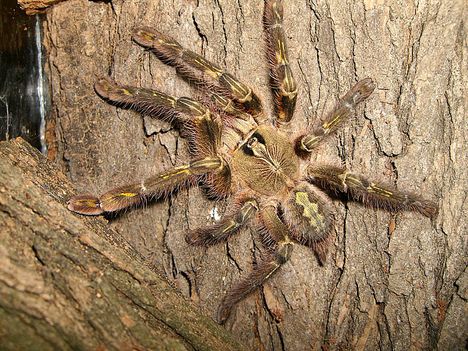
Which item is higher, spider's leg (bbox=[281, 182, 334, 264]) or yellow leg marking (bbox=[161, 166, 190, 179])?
yellow leg marking (bbox=[161, 166, 190, 179])

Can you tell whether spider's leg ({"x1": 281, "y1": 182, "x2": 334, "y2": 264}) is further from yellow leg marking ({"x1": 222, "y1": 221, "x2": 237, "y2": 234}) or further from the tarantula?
yellow leg marking ({"x1": 222, "y1": 221, "x2": 237, "y2": 234})

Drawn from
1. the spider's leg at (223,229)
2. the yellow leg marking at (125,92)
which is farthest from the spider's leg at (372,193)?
the yellow leg marking at (125,92)

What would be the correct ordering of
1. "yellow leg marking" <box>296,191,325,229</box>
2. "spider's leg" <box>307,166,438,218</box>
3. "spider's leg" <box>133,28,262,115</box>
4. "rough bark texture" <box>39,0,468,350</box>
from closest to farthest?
"rough bark texture" <box>39,0,468,350</box> < "spider's leg" <box>307,166,438,218</box> < "spider's leg" <box>133,28,262,115</box> < "yellow leg marking" <box>296,191,325,229</box>

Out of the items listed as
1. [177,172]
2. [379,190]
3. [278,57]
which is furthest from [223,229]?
[278,57]

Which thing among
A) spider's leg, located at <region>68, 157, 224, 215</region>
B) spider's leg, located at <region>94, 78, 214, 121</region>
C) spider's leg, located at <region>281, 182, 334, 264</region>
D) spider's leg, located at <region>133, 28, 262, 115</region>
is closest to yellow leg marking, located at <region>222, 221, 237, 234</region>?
spider's leg, located at <region>68, 157, 224, 215</region>

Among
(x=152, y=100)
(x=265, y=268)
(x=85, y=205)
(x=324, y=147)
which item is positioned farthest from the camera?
(x=324, y=147)

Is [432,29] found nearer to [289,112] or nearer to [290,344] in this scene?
[289,112]

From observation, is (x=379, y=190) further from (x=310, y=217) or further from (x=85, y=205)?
(x=85, y=205)
